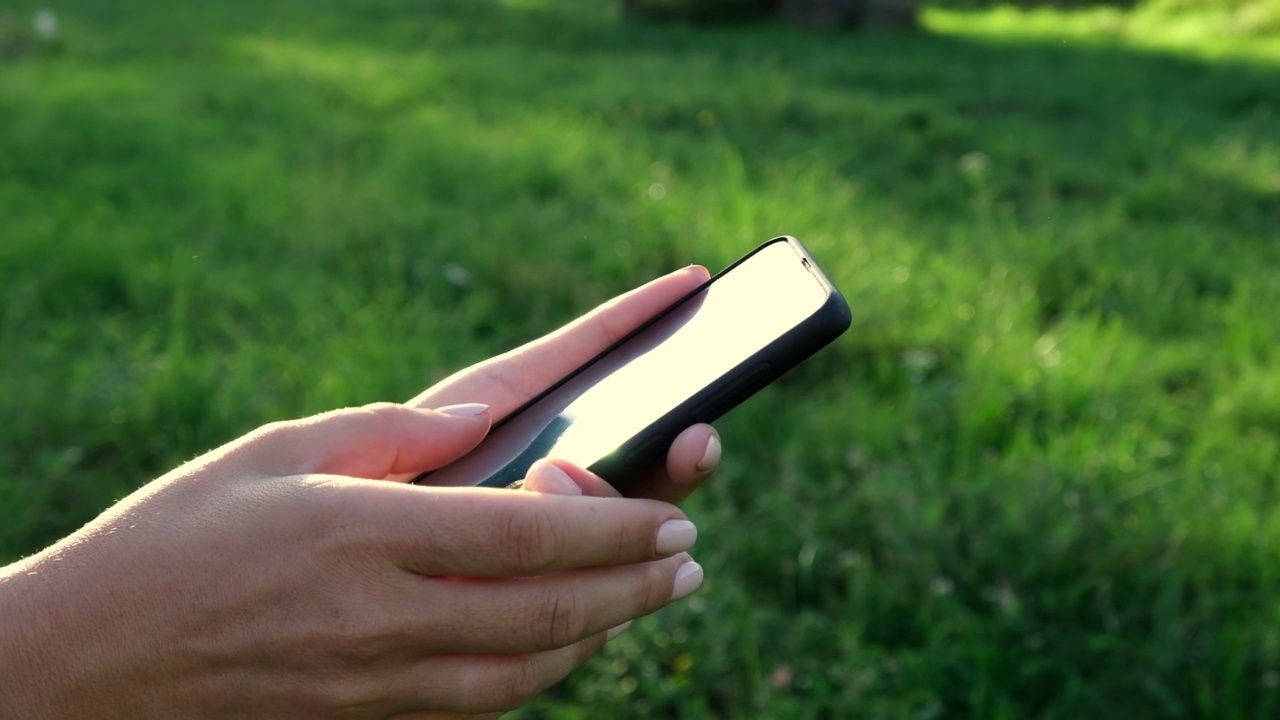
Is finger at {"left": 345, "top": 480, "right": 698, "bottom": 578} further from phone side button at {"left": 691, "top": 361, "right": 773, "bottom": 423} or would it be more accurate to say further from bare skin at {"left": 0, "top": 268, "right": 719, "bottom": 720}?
phone side button at {"left": 691, "top": 361, "right": 773, "bottom": 423}

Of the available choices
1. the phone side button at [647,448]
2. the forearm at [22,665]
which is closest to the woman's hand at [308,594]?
the forearm at [22,665]

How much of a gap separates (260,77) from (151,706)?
6216 millimetres

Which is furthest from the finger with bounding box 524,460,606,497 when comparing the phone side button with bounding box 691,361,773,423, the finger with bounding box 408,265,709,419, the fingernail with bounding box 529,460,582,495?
the finger with bounding box 408,265,709,419

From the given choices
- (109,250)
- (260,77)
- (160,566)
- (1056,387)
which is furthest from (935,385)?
(260,77)

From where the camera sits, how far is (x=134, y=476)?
2.59 metres

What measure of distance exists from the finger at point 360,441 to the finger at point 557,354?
227mm

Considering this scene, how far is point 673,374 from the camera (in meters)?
1.23

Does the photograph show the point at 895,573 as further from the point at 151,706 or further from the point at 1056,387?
the point at 151,706

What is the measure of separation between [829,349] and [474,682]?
2.33m

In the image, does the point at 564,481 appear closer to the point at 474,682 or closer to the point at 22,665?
the point at 474,682

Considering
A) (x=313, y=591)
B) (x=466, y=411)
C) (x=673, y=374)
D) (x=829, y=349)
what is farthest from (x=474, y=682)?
(x=829, y=349)

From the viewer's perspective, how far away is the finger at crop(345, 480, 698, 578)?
950 millimetres

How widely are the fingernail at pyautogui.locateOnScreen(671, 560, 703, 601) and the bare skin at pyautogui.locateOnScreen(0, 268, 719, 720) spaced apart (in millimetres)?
12

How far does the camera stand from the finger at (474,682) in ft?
3.35
